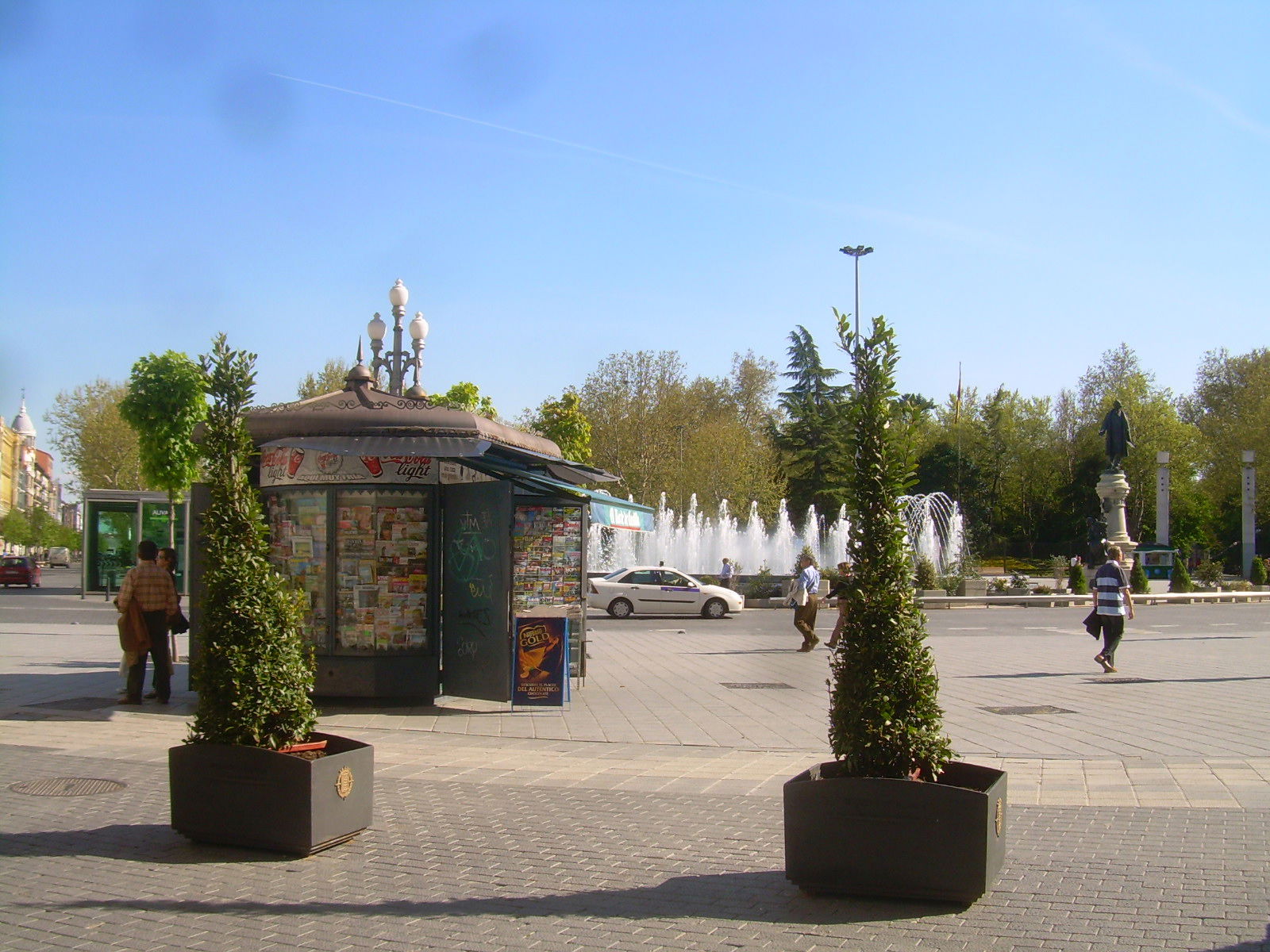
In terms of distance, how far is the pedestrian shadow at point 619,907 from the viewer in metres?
5.07

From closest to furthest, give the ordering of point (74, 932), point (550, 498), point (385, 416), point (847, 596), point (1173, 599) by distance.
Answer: point (74, 932) < point (847, 596) < point (385, 416) < point (550, 498) < point (1173, 599)

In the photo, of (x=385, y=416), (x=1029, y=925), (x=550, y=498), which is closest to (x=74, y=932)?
(x=1029, y=925)

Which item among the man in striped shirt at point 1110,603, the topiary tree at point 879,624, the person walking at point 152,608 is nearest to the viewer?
Result: the topiary tree at point 879,624

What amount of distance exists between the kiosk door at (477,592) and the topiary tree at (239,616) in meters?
4.78

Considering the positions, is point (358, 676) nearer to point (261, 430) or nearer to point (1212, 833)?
point (261, 430)

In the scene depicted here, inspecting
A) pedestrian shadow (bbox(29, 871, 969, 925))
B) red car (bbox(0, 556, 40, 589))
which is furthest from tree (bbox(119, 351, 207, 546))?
pedestrian shadow (bbox(29, 871, 969, 925))

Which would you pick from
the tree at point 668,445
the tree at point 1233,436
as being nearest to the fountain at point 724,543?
the tree at point 668,445

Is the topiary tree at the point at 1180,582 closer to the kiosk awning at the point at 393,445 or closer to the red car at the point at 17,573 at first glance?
the kiosk awning at the point at 393,445

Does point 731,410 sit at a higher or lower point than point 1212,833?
higher

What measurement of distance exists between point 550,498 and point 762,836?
21.7 ft

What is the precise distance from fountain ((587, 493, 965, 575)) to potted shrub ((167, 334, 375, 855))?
3753 centimetres

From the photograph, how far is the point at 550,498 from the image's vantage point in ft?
41.5

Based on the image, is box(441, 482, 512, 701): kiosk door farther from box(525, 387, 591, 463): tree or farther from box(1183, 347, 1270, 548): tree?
box(1183, 347, 1270, 548): tree

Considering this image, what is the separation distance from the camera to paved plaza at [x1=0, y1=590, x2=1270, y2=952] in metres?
4.88
